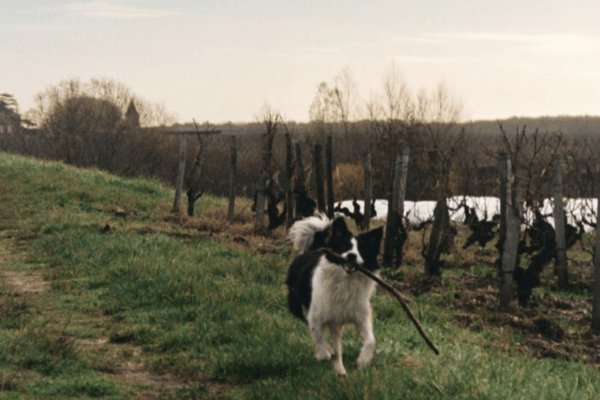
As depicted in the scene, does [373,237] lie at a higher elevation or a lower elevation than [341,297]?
higher

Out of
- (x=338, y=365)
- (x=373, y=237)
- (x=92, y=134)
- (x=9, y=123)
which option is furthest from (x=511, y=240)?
(x=9, y=123)

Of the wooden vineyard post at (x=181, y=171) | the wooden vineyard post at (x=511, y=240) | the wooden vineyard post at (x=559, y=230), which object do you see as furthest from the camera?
the wooden vineyard post at (x=181, y=171)

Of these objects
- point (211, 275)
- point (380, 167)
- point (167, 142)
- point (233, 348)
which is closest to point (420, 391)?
point (233, 348)

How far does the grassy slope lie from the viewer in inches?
233

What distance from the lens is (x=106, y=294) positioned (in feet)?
34.4

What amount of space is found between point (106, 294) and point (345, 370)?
5131 millimetres

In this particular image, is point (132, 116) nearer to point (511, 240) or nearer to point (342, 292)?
point (511, 240)

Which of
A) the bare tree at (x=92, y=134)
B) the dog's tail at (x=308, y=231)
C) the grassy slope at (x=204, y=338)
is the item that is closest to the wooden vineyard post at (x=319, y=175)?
the grassy slope at (x=204, y=338)

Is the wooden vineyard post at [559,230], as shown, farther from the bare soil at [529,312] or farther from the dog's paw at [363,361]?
the dog's paw at [363,361]

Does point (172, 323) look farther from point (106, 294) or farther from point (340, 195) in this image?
point (340, 195)

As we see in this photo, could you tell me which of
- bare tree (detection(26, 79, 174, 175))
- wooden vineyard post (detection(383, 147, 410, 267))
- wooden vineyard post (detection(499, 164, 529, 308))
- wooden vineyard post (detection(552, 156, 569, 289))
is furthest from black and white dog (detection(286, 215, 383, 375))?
bare tree (detection(26, 79, 174, 175))

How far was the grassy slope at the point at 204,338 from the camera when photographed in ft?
19.4

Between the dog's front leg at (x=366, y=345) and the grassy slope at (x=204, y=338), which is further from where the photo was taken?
the dog's front leg at (x=366, y=345)

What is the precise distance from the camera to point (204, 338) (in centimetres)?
791
